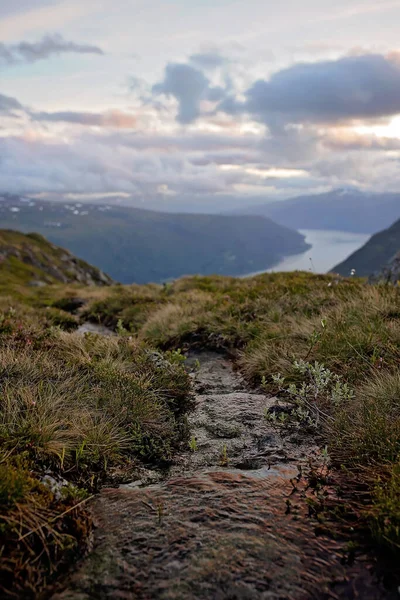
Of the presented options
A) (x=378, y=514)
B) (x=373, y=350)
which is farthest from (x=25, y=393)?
(x=373, y=350)

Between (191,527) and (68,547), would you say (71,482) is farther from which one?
(191,527)

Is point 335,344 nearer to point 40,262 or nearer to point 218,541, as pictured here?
point 218,541

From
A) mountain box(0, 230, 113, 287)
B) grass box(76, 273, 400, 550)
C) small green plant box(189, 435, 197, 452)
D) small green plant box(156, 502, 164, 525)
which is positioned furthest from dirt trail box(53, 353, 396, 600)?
mountain box(0, 230, 113, 287)

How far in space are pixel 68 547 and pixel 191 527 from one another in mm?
933

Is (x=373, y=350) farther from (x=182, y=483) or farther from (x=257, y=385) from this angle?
(x=182, y=483)

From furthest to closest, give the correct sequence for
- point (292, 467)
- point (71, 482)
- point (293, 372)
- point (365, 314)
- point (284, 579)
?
point (365, 314) < point (293, 372) < point (292, 467) < point (71, 482) < point (284, 579)

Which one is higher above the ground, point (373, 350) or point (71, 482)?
point (373, 350)

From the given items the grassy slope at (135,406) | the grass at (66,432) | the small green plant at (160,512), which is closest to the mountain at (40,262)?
the grassy slope at (135,406)

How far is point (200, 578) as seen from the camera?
2.78 m

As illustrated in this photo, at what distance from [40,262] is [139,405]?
7031 centimetres

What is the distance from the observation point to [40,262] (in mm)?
69812

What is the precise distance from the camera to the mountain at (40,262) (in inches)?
2271

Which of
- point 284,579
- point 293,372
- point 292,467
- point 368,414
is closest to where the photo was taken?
point 284,579

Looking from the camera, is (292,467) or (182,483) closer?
(182,483)
